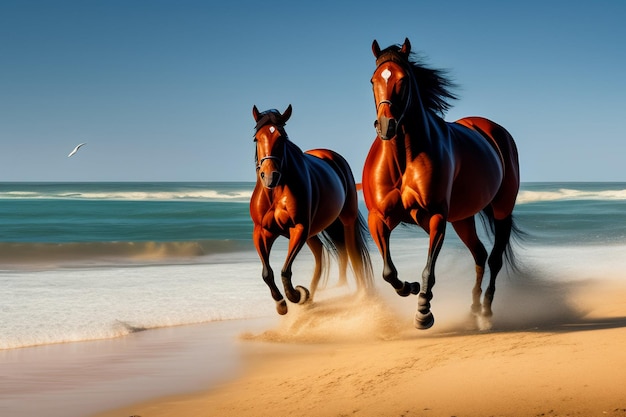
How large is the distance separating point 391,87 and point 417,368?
2194 millimetres

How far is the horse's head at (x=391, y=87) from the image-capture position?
20.2 feet

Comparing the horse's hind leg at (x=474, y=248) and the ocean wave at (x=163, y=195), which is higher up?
the horse's hind leg at (x=474, y=248)

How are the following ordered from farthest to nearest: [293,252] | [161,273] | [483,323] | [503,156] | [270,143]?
[161,273], [503,156], [483,323], [293,252], [270,143]

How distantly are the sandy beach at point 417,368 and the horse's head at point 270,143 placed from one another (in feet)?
5.20

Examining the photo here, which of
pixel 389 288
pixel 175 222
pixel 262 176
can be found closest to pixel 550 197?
pixel 175 222

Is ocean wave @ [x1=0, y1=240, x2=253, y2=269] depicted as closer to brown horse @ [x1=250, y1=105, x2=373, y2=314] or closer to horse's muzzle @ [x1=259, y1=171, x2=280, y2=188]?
brown horse @ [x1=250, y1=105, x2=373, y2=314]

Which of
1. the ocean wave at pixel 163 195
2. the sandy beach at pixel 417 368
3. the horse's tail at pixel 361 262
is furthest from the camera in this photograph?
the ocean wave at pixel 163 195

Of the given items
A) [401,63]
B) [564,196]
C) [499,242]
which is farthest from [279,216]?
[564,196]

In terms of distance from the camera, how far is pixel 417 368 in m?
5.44

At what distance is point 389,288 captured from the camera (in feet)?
37.6

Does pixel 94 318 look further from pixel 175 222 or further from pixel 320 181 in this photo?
pixel 175 222

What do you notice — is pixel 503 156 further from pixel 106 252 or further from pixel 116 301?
pixel 106 252

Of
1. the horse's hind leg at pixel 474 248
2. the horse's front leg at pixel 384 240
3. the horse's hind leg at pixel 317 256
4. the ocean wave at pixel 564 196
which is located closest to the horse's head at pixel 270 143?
the horse's front leg at pixel 384 240

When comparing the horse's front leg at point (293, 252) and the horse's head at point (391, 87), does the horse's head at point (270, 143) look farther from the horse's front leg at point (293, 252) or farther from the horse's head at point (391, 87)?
the horse's head at point (391, 87)
